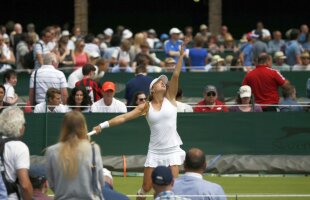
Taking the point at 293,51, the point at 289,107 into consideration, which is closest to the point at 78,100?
→ the point at 289,107

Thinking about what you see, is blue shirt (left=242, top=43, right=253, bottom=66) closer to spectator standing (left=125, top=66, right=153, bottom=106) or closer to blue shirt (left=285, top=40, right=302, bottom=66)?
blue shirt (left=285, top=40, right=302, bottom=66)

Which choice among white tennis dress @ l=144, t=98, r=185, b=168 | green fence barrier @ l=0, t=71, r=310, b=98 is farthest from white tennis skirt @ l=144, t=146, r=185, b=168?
green fence barrier @ l=0, t=71, r=310, b=98

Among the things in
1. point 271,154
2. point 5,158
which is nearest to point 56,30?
point 271,154

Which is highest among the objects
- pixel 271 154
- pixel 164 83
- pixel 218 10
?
pixel 218 10

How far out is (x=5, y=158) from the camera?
927 cm

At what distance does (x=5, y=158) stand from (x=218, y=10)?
2400 centimetres

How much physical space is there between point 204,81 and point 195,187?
13.9 meters

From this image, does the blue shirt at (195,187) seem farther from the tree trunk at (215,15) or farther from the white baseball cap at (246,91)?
the tree trunk at (215,15)

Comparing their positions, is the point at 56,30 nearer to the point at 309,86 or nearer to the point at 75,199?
the point at 309,86

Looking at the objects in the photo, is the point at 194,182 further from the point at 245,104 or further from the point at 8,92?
the point at 8,92

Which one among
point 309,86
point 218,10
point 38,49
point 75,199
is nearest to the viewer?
point 75,199

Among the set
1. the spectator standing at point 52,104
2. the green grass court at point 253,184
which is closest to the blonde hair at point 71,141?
the green grass court at point 253,184

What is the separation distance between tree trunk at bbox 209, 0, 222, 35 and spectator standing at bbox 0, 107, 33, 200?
77.4 ft

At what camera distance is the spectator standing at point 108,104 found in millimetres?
16719
